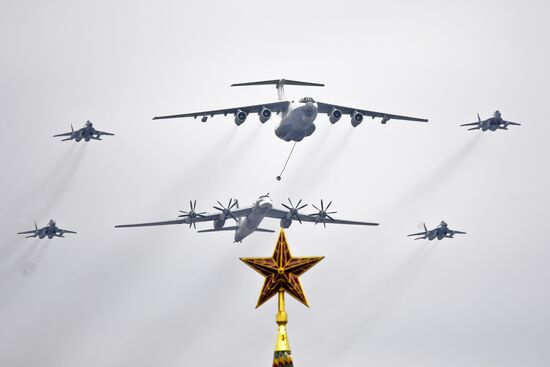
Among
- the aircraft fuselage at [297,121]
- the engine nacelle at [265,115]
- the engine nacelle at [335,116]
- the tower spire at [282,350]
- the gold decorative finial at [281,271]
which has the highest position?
the engine nacelle at [335,116]

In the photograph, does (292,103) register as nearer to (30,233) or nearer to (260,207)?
(260,207)

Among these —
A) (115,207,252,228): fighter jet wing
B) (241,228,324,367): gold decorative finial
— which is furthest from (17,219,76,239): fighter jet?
(241,228,324,367): gold decorative finial

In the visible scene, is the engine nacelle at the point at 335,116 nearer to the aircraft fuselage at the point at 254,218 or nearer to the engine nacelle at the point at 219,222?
the aircraft fuselage at the point at 254,218

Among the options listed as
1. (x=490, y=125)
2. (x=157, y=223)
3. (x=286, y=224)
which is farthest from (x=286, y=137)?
(x=490, y=125)

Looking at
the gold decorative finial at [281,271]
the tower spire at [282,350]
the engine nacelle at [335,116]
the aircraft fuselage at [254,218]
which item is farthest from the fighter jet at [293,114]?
the tower spire at [282,350]

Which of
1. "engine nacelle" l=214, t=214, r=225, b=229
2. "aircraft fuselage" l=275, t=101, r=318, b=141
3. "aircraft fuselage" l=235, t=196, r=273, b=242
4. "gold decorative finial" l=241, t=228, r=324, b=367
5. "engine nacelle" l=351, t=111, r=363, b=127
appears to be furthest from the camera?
"engine nacelle" l=214, t=214, r=225, b=229

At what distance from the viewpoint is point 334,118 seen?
311ft

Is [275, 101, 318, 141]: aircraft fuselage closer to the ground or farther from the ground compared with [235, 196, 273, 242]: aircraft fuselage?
farther from the ground

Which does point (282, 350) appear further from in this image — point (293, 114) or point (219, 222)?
point (219, 222)

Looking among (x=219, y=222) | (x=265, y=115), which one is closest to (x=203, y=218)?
(x=219, y=222)

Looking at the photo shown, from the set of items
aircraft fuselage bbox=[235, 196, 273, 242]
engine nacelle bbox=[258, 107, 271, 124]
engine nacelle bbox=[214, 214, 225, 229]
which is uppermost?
engine nacelle bbox=[258, 107, 271, 124]

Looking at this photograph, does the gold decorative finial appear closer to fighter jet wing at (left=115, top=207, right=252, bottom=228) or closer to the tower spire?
the tower spire

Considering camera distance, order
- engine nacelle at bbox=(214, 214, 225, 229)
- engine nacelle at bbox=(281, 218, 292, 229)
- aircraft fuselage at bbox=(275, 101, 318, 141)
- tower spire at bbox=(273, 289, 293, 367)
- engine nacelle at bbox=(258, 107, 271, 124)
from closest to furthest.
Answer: tower spire at bbox=(273, 289, 293, 367) < aircraft fuselage at bbox=(275, 101, 318, 141) < engine nacelle at bbox=(258, 107, 271, 124) < engine nacelle at bbox=(214, 214, 225, 229) < engine nacelle at bbox=(281, 218, 292, 229)

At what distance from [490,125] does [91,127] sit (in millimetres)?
36166
